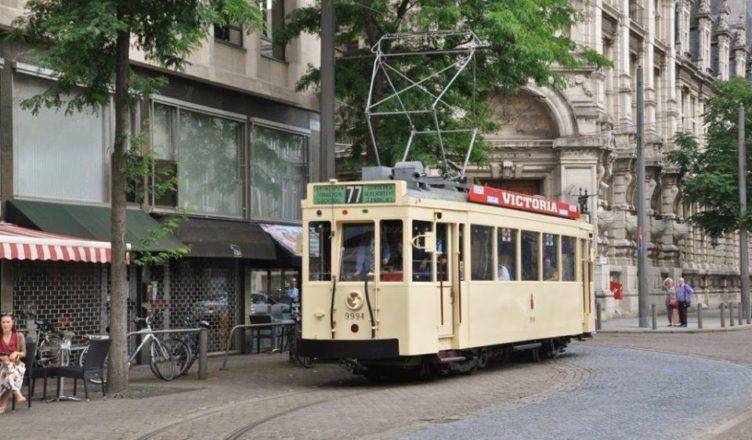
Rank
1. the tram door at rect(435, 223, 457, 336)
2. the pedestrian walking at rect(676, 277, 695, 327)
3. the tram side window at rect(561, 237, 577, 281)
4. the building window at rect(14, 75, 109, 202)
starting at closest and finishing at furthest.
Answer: the tram door at rect(435, 223, 457, 336) → the building window at rect(14, 75, 109, 202) → the tram side window at rect(561, 237, 577, 281) → the pedestrian walking at rect(676, 277, 695, 327)

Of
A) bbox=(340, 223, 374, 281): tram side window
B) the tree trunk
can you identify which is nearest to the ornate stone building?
bbox=(340, 223, 374, 281): tram side window

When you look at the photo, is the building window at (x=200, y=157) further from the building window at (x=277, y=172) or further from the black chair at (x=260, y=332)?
the black chair at (x=260, y=332)

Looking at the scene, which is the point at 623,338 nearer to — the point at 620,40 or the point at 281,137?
the point at 281,137

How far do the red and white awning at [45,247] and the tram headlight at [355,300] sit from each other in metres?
4.49

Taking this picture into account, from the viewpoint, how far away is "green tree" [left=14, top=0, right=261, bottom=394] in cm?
1703

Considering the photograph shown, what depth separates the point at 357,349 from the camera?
18.1m

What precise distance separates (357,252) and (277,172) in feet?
36.0

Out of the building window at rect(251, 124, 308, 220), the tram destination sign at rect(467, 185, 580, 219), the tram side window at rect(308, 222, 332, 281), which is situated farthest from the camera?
the building window at rect(251, 124, 308, 220)

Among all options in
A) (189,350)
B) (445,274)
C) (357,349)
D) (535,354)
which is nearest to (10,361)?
(357,349)

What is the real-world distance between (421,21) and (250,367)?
290 inches

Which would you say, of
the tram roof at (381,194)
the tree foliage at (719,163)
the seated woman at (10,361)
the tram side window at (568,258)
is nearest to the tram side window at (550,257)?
the tram side window at (568,258)

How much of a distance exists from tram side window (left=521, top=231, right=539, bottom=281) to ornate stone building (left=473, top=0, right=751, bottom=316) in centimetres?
2119

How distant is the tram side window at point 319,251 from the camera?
60.7 feet

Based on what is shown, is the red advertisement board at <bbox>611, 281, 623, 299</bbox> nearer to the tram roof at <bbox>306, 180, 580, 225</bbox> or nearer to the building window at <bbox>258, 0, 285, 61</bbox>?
the building window at <bbox>258, 0, 285, 61</bbox>
